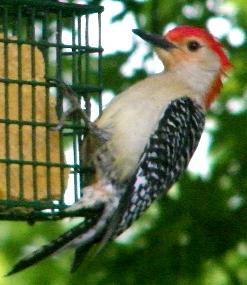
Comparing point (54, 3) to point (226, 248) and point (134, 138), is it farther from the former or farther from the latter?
point (226, 248)

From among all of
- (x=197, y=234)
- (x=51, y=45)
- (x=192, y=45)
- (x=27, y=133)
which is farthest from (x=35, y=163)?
(x=197, y=234)

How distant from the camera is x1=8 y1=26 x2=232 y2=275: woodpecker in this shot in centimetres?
798

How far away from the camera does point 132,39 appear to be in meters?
10.4

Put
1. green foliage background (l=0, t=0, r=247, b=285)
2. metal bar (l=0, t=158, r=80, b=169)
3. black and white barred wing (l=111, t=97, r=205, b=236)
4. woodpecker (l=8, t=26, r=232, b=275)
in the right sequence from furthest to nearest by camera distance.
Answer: green foliage background (l=0, t=0, r=247, b=285), black and white barred wing (l=111, t=97, r=205, b=236), woodpecker (l=8, t=26, r=232, b=275), metal bar (l=0, t=158, r=80, b=169)

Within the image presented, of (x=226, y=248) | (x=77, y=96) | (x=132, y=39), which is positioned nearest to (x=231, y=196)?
(x=226, y=248)

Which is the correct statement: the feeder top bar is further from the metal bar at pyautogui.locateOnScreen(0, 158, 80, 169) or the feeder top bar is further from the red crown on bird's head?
the red crown on bird's head

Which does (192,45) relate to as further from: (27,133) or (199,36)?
(27,133)

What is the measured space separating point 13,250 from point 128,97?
9.78 feet

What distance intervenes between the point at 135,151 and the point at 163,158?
7.0 inches

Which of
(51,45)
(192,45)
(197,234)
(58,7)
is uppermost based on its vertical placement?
(58,7)

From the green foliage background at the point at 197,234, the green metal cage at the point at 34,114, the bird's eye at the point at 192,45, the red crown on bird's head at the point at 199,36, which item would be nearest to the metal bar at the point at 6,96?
the green metal cage at the point at 34,114

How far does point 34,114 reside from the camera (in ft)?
25.5

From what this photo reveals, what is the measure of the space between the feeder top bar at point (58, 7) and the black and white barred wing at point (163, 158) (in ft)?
2.87

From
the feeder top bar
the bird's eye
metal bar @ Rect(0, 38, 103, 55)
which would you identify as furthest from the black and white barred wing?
the feeder top bar
